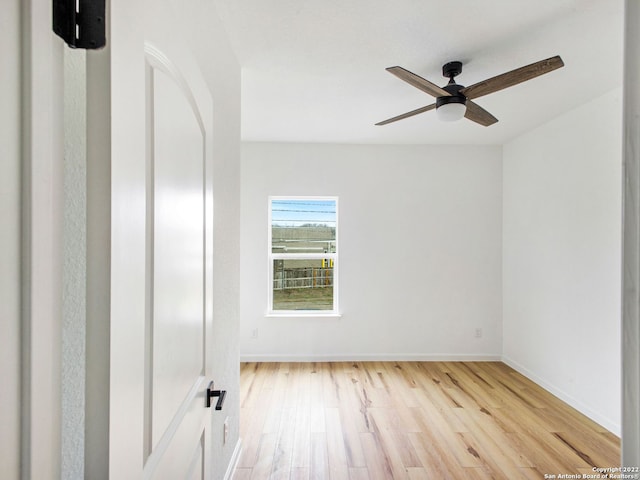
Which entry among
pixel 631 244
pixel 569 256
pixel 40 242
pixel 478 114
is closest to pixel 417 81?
pixel 478 114

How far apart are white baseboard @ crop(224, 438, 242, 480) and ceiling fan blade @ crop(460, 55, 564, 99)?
2.60 meters

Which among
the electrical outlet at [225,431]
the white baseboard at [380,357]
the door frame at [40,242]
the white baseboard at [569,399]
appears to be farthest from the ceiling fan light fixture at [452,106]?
the white baseboard at [380,357]

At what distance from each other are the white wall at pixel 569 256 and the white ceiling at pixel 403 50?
368 mm

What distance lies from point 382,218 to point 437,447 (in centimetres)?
241

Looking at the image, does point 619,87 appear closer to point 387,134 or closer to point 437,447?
point 387,134

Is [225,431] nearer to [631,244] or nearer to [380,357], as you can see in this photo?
[631,244]

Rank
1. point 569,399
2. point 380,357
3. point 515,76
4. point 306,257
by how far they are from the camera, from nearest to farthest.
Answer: point 515,76, point 569,399, point 380,357, point 306,257

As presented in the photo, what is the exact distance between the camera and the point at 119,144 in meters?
0.48

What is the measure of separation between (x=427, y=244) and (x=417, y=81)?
2.51 m

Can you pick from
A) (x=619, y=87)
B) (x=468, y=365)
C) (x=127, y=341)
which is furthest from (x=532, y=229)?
(x=127, y=341)

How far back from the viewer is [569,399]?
2812mm

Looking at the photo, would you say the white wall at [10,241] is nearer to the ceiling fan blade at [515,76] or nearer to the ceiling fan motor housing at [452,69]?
the ceiling fan blade at [515,76]

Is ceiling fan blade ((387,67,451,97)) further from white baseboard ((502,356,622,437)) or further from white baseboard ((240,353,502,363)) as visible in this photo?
white baseboard ((240,353,502,363))

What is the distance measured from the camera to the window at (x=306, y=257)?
3955 millimetres
